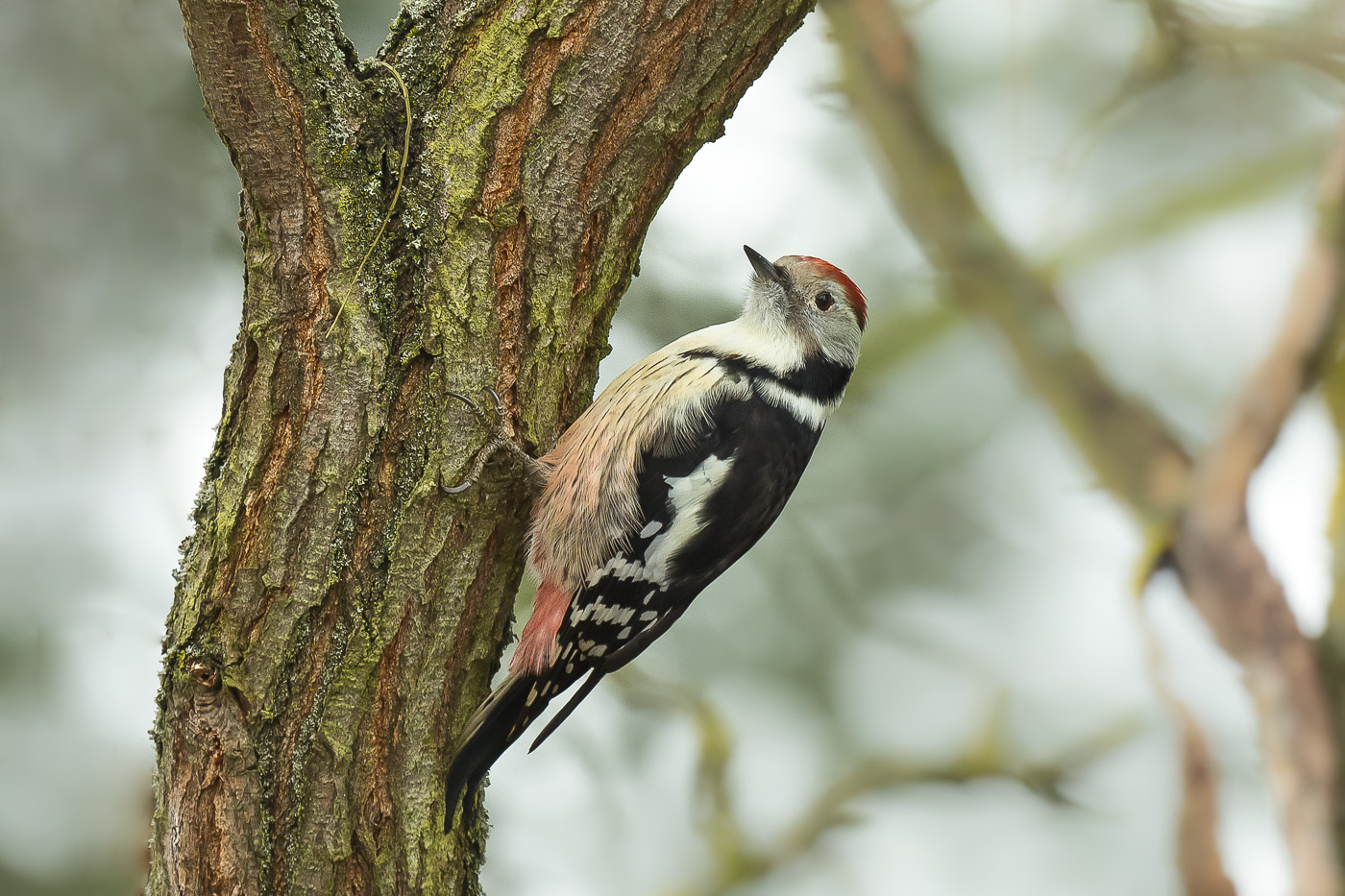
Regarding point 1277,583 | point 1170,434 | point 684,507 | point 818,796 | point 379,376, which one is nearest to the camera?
point 379,376

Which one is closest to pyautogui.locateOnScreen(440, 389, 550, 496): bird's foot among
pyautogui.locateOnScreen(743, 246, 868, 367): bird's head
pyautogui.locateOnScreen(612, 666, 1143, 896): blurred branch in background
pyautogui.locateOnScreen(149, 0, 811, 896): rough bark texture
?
pyautogui.locateOnScreen(149, 0, 811, 896): rough bark texture

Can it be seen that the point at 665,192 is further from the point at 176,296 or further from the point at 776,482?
the point at 176,296

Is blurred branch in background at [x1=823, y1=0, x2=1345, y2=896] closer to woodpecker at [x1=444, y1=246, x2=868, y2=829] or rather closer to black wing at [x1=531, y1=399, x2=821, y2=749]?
woodpecker at [x1=444, y1=246, x2=868, y2=829]

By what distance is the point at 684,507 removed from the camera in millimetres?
1970

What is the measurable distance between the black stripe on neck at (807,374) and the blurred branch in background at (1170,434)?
0.71 m

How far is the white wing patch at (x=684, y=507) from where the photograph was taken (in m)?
1.97

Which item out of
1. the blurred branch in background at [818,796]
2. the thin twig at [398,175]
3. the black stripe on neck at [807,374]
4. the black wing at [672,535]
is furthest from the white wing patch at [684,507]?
the blurred branch in background at [818,796]

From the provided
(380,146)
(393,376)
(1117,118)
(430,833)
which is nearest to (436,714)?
(430,833)

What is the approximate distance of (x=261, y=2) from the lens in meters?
1.46

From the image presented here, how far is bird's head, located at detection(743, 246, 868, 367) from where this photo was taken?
231cm

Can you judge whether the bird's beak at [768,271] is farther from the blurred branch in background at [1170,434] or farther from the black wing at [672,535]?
the blurred branch in background at [1170,434]

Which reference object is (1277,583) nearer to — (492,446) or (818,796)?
(818,796)

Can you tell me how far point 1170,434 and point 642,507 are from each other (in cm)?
162

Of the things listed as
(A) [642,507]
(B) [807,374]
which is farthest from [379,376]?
(B) [807,374]
